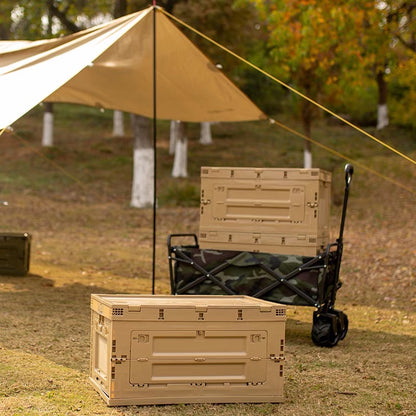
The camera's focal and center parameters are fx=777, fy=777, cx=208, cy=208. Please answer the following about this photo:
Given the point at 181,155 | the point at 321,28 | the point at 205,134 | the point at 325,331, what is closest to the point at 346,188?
the point at 325,331

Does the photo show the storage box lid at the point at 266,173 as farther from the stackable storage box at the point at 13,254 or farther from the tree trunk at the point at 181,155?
the tree trunk at the point at 181,155

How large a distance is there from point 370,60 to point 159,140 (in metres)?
12.8

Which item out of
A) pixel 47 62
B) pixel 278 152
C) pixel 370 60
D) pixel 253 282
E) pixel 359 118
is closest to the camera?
pixel 253 282

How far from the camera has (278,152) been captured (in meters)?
25.6

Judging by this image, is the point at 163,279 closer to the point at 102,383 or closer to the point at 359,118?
the point at 102,383

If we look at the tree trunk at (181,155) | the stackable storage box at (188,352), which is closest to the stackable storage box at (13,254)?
the stackable storage box at (188,352)

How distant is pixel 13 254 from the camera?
995 centimetres

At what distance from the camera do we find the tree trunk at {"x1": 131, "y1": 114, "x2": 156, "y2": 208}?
18.0 m

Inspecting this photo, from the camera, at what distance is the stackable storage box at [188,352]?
459 cm

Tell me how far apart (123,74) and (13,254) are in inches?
106

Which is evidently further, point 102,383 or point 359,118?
point 359,118

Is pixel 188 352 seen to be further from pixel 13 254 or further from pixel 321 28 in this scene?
pixel 321 28

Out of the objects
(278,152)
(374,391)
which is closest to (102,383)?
(374,391)

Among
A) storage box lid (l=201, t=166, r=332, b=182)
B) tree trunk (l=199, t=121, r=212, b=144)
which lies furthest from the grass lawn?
storage box lid (l=201, t=166, r=332, b=182)
